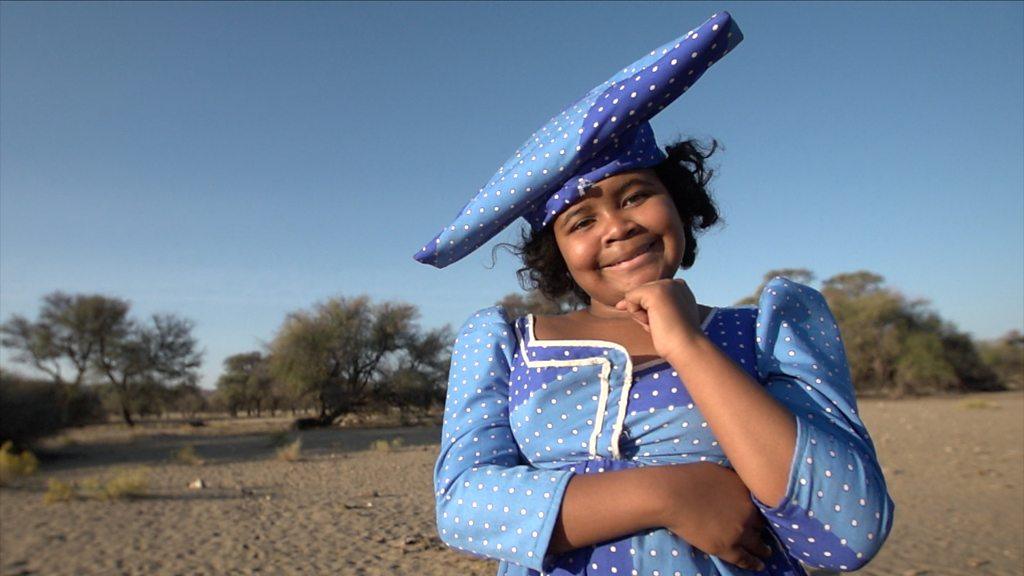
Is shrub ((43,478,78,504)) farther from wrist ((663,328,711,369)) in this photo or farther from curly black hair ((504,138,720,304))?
wrist ((663,328,711,369))

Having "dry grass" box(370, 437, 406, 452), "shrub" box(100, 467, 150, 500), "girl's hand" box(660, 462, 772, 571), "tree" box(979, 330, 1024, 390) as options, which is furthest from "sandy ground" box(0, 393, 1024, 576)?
"tree" box(979, 330, 1024, 390)

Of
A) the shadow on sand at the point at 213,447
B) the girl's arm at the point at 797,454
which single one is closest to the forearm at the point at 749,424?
the girl's arm at the point at 797,454

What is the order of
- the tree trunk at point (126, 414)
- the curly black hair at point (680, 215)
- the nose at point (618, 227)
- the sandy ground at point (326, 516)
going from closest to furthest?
the nose at point (618, 227) < the curly black hair at point (680, 215) < the sandy ground at point (326, 516) < the tree trunk at point (126, 414)

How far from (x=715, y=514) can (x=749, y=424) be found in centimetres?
15

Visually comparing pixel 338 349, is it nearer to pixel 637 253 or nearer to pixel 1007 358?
pixel 637 253

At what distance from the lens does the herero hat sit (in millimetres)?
1107

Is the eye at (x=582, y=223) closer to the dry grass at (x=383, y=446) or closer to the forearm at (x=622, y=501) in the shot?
the forearm at (x=622, y=501)

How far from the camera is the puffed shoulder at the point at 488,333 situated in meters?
1.34

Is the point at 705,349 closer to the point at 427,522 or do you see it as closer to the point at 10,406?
the point at 427,522

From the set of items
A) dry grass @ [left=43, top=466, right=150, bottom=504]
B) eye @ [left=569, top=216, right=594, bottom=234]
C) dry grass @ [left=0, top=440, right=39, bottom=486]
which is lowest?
dry grass @ [left=43, top=466, right=150, bottom=504]

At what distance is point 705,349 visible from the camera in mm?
1011

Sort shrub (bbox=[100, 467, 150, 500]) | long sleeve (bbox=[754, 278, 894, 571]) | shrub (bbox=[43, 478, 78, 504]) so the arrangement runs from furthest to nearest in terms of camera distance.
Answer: shrub (bbox=[100, 467, 150, 500]), shrub (bbox=[43, 478, 78, 504]), long sleeve (bbox=[754, 278, 894, 571])

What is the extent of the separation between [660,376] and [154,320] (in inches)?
1391

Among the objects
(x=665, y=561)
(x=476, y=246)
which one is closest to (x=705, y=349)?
(x=665, y=561)
